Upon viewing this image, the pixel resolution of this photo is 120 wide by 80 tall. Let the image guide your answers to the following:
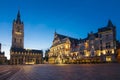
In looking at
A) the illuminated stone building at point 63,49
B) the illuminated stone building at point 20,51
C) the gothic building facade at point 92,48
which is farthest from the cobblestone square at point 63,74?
the illuminated stone building at point 20,51

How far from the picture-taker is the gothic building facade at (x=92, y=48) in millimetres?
65075

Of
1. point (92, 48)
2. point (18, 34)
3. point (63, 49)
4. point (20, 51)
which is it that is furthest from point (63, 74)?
point (18, 34)

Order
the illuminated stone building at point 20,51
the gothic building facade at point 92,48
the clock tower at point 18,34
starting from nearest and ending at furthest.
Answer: the gothic building facade at point 92,48
the illuminated stone building at point 20,51
the clock tower at point 18,34

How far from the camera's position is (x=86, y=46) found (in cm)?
7894

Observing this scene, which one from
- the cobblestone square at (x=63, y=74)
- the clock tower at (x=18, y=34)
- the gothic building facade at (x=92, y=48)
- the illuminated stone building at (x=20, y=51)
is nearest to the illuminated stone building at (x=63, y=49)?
the gothic building facade at (x=92, y=48)

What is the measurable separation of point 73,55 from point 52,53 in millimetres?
24553

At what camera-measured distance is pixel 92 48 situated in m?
73.3

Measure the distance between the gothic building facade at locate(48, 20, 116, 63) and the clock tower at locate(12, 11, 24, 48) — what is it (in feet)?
198

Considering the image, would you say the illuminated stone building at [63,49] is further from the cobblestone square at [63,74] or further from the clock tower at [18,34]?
the cobblestone square at [63,74]

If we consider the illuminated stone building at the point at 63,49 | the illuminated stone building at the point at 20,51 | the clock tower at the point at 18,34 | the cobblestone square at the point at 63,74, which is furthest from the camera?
the clock tower at the point at 18,34

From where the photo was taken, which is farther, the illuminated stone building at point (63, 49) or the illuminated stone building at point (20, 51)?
the illuminated stone building at point (20, 51)

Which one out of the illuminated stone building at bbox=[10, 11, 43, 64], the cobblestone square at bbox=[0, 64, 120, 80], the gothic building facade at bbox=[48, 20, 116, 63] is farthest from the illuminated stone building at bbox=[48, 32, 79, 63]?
the cobblestone square at bbox=[0, 64, 120, 80]

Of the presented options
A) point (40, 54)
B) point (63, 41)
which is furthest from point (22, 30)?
point (63, 41)

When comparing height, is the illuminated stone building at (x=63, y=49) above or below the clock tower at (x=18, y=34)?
below
